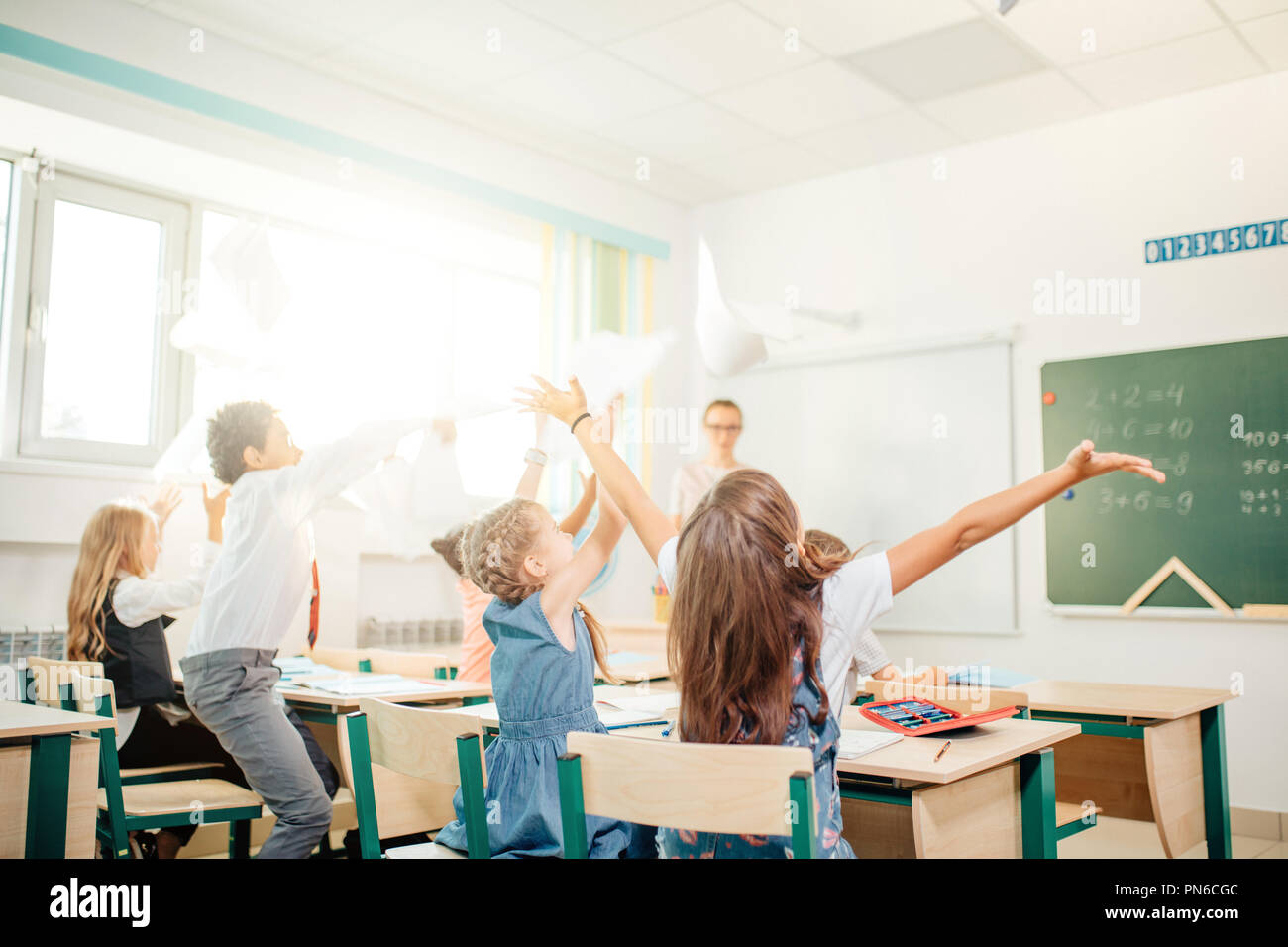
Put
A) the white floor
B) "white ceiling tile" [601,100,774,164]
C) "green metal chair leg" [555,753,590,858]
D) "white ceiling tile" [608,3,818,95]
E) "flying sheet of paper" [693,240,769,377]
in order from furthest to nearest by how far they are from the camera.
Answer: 1. "white ceiling tile" [601,100,774,164]
2. "white ceiling tile" [608,3,818,95]
3. the white floor
4. "flying sheet of paper" [693,240,769,377]
5. "green metal chair leg" [555,753,590,858]

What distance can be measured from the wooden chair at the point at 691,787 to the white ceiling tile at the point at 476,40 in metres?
3.06

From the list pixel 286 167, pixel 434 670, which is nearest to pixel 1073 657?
pixel 434 670

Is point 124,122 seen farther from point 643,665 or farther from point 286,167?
point 643,665

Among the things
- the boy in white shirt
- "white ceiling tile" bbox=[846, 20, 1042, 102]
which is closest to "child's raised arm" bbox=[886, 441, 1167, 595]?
the boy in white shirt

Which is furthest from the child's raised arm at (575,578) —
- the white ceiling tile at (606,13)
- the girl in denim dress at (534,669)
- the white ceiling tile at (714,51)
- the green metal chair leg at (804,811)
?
the white ceiling tile at (714,51)

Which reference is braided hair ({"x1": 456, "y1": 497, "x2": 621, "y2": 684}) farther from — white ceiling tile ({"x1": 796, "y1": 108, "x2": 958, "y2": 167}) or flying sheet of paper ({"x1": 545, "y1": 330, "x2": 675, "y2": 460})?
white ceiling tile ({"x1": 796, "y1": 108, "x2": 958, "y2": 167})

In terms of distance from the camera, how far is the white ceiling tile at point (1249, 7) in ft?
11.8

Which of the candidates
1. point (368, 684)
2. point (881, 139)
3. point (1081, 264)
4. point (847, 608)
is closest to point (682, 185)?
point (881, 139)

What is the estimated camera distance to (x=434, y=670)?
11.1 feet

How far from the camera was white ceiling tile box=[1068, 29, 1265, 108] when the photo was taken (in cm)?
388

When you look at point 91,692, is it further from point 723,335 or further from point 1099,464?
point 1099,464

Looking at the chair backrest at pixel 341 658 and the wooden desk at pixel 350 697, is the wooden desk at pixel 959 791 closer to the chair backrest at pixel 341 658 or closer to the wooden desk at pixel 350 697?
the wooden desk at pixel 350 697

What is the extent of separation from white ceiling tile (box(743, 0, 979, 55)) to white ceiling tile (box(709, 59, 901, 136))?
8.5 inches

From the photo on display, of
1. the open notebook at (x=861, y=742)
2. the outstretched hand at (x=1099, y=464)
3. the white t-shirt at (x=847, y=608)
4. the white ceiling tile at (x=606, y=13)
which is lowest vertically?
the open notebook at (x=861, y=742)
